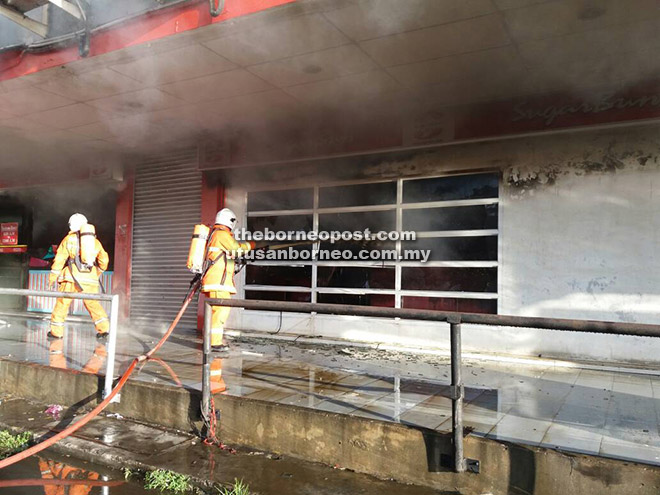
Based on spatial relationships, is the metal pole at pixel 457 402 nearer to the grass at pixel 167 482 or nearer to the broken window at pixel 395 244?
the grass at pixel 167 482

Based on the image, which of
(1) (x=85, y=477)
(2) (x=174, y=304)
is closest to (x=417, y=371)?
(1) (x=85, y=477)

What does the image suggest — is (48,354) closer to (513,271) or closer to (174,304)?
(174,304)

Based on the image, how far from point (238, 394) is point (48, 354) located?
3.26m

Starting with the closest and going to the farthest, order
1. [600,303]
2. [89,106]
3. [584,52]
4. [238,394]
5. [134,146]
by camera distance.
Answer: [238,394] → [584,52] → [600,303] → [89,106] → [134,146]

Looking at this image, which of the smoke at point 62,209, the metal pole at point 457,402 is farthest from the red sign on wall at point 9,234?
the metal pole at point 457,402

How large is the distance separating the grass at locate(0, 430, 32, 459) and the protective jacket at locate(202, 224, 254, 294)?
7.86 feet

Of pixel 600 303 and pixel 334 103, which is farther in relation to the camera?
pixel 334 103

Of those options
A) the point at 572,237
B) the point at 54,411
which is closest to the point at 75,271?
the point at 54,411

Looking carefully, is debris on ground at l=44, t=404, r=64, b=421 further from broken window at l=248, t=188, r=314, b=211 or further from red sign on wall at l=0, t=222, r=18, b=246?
red sign on wall at l=0, t=222, r=18, b=246

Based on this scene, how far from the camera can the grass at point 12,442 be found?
146 inches

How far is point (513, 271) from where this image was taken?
6246 mm

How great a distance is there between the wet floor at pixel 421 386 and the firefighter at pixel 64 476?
108 centimetres

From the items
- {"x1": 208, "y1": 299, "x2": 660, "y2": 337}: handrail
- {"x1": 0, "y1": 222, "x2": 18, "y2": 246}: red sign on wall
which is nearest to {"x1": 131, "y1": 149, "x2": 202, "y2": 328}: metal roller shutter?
{"x1": 0, "y1": 222, "x2": 18, "y2": 246}: red sign on wall

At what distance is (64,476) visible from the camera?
329cm
